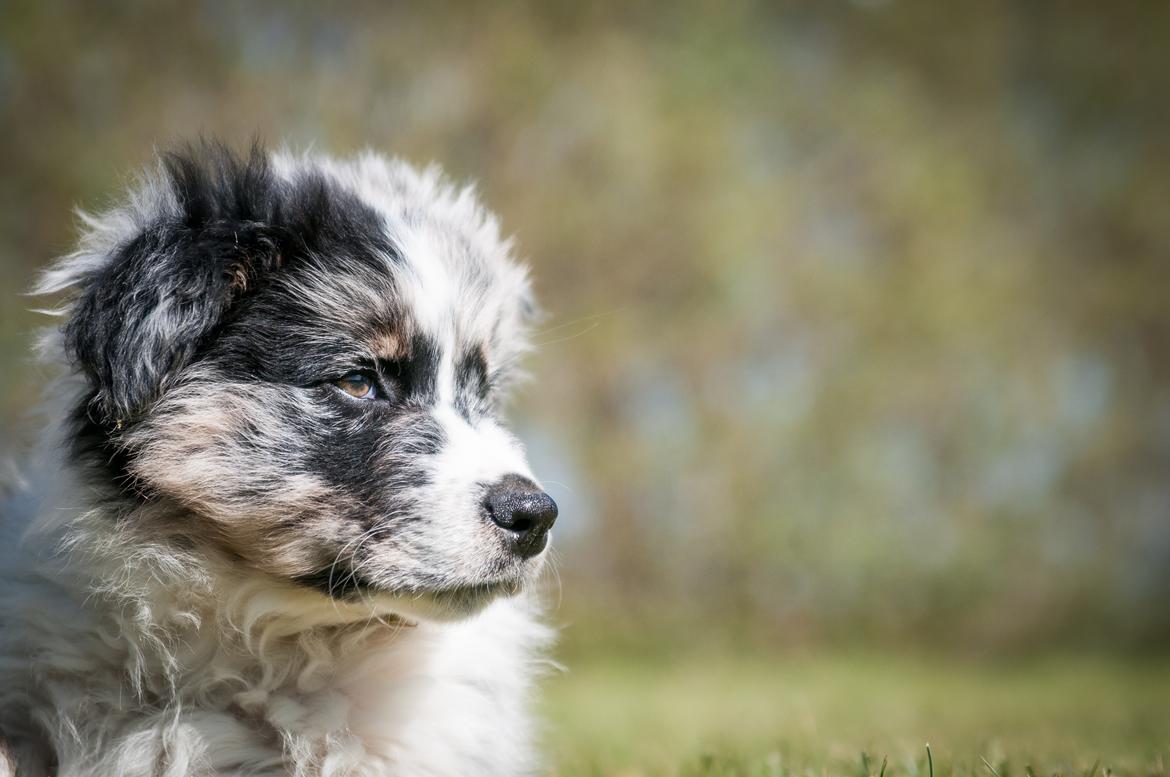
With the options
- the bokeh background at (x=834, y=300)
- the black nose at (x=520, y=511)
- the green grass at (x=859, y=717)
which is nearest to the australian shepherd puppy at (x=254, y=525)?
the black nose at (x=520, y=511)

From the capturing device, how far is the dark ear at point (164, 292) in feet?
9.44

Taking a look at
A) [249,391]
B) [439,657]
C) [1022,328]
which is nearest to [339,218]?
[249,391]

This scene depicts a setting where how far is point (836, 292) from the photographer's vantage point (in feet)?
48.2

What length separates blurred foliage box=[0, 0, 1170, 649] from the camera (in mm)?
12891

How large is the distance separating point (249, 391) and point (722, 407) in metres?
11.2

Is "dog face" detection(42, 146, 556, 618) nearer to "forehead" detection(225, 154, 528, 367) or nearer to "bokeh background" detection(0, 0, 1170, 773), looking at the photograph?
"forehead" detection(225, 154, 528, 367)

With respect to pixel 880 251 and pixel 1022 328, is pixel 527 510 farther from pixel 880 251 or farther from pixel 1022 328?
pixel 1022 328

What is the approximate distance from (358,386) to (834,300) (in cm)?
1226

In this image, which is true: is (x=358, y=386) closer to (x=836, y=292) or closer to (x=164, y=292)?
(x=164, y=292)

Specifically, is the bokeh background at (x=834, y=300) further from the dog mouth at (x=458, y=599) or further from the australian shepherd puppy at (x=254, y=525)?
the dog mouth at (x=458, y=599)

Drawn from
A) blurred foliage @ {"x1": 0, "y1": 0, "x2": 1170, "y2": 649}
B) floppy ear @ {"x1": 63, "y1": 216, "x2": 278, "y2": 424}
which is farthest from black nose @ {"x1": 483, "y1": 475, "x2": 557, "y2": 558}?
blurred foliage @ {"x1": 0, "y1": 0, "x2": 1170, "y2": 649}

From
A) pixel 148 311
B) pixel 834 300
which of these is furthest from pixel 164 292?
pixel 834 300

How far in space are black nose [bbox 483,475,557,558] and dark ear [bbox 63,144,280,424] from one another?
37.9 inches

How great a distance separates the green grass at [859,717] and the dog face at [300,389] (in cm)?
128
